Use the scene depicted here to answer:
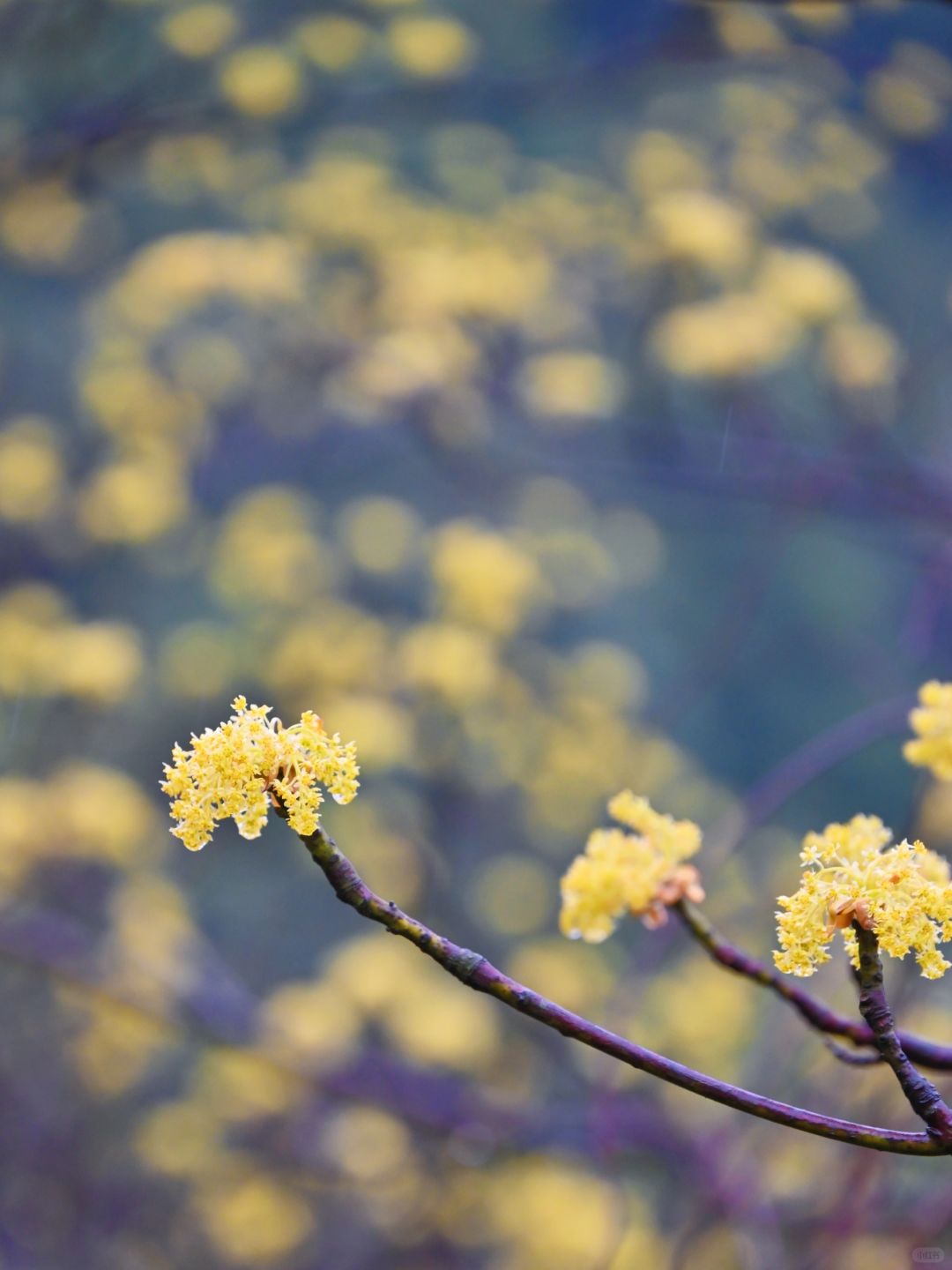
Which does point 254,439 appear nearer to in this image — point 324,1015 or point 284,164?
point 284,164

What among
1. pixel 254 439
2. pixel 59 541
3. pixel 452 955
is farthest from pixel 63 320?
pixel 452 955

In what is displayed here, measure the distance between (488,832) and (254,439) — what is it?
1.12m

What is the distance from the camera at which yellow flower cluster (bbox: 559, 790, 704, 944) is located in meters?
0.49

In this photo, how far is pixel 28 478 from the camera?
229cm

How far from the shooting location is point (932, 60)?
2246 mm

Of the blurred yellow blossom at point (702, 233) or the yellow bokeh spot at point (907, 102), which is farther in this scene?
the yellow bokeh spot at point (907, 102)

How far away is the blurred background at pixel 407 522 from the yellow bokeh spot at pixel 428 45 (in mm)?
13

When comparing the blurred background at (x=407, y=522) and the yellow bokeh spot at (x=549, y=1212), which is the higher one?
the blurred background at (x=407, y=522)

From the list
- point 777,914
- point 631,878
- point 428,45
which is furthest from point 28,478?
point 777,914

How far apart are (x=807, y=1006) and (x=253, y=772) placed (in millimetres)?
242

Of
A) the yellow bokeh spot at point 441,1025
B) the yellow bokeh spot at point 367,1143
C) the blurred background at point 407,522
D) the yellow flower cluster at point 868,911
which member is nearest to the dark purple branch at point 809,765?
the yellow flower cluster at point 868,911

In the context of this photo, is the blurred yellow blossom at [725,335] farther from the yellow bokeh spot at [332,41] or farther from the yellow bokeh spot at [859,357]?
the yellow bokeh spot at [332,41]

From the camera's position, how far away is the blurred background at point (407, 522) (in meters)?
2.02

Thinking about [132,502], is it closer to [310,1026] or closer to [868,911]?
[310,1026]
